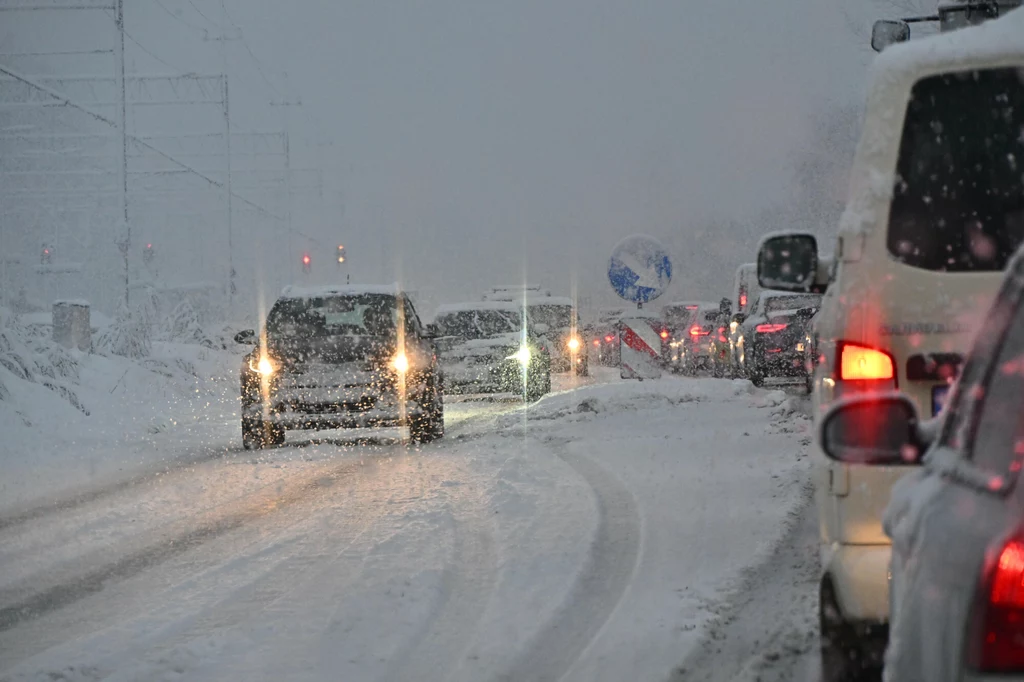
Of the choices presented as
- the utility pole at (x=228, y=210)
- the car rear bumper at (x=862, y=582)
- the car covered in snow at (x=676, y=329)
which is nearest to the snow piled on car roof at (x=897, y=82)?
the car rear bumper at (x=862, y=582)

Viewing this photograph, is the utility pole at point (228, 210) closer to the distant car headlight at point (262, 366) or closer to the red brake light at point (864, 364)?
the distant car headlight at point (262, 366)

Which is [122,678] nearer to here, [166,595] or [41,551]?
[166,595]

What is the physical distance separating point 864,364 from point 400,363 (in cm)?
1089

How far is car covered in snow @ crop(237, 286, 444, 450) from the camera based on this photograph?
569 inches

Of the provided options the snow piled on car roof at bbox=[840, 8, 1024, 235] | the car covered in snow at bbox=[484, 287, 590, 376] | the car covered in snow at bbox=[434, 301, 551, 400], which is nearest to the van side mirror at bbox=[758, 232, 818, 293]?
the snow piled on car roof at bbox=[840, 8, 1024, 235]

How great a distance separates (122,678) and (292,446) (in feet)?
34.1

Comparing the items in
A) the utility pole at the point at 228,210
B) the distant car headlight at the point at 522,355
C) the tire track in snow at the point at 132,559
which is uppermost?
the utility pole at the point at 228,210

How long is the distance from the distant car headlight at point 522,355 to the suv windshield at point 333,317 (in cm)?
687

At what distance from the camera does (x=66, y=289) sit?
278 ft

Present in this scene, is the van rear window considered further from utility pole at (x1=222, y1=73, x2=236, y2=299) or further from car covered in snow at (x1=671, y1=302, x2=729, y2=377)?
utility pole at (x1=222, y1=73, x2=236, y2=299)

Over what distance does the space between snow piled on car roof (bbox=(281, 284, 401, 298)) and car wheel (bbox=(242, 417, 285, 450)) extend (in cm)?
189

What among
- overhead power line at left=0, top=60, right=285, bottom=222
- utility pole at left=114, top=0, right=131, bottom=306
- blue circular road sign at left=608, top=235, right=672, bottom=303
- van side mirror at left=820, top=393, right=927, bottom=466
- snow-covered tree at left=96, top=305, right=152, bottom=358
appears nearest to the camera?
van side mirror at left=820, top=393, right=927, bottom=466

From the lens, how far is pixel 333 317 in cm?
1549

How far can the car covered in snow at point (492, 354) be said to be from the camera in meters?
22.3
